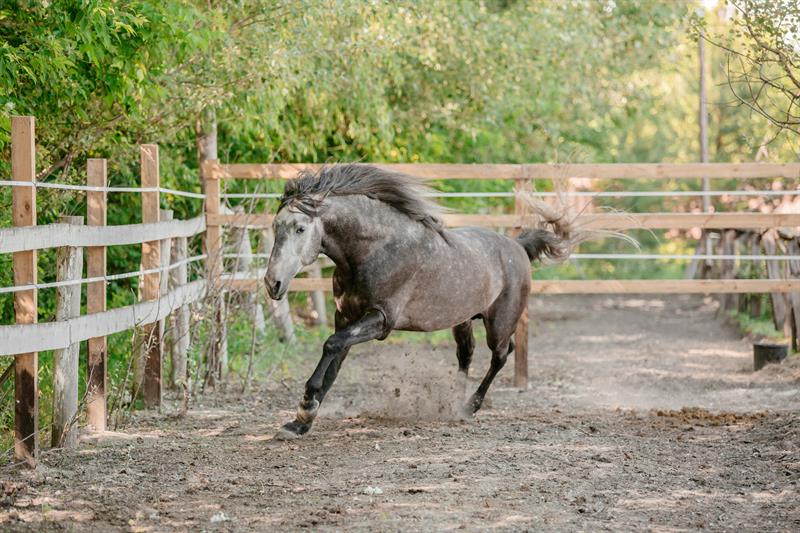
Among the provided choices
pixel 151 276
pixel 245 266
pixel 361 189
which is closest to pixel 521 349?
pixel 245 266

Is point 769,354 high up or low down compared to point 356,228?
down

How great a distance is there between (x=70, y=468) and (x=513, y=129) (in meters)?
11.8

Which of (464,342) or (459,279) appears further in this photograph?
(464,342)

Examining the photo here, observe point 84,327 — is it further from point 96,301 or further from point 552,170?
point 552,170

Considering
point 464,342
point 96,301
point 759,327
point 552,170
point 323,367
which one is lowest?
point 759,327

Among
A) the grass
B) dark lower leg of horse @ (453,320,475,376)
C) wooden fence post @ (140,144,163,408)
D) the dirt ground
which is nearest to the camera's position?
the dirt ground

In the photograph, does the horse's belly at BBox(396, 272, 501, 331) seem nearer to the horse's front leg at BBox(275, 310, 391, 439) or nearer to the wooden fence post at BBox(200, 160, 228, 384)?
the horse's front leg at BBox(275, 310, 391, 439)

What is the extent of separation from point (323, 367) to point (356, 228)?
0.97 m

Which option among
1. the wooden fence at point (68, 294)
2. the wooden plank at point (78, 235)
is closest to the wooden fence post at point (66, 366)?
the wooden fence at point (68, 294)

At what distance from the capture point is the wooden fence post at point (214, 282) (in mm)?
8659

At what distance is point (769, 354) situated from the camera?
10.5m

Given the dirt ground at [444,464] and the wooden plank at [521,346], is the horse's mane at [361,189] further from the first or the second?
the wooden plank at [521,346]

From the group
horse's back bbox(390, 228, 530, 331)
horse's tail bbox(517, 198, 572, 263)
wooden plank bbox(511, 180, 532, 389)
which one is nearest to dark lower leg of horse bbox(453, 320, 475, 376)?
horse's back bbox(390, 228, 530, 331)

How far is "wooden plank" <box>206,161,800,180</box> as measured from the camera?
9.59m
